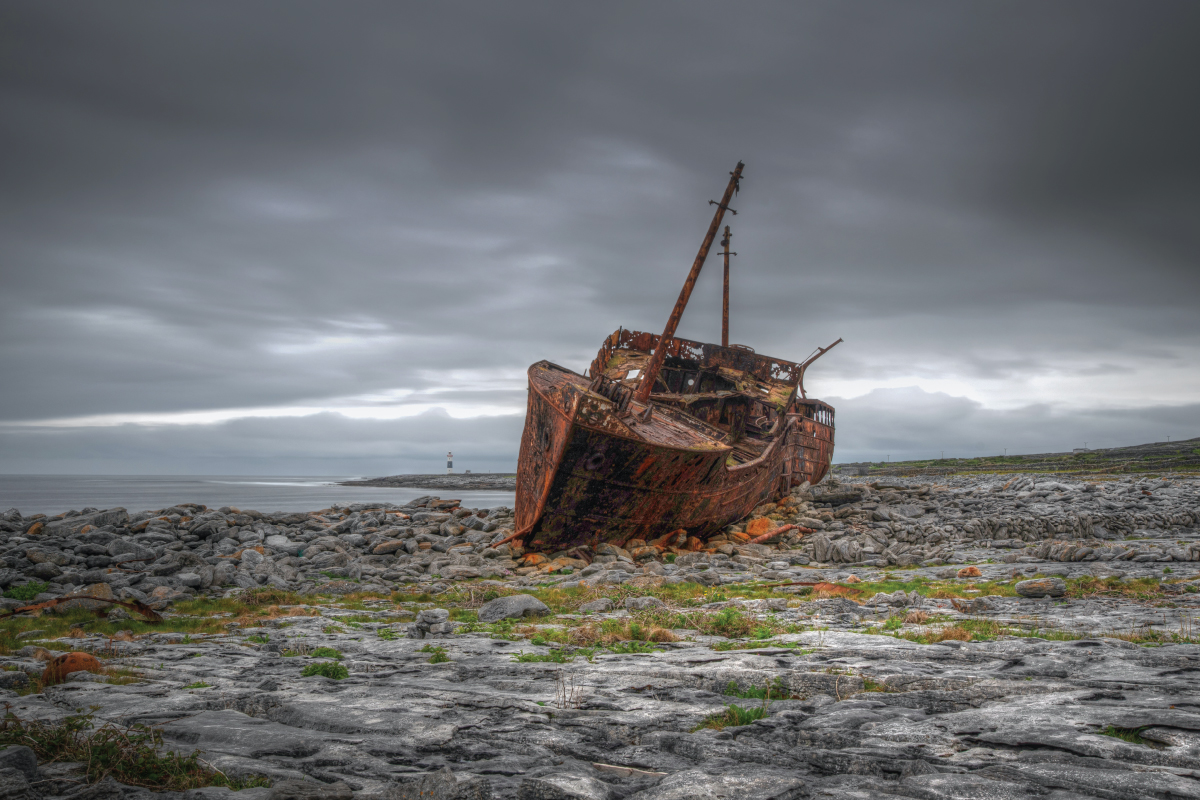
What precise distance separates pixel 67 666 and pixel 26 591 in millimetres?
6704

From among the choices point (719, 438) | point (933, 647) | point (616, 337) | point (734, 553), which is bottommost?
point (734, 553)

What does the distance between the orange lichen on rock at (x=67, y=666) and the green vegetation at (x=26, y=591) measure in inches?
228

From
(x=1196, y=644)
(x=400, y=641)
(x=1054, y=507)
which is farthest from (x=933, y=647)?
(x=1054, y=507)

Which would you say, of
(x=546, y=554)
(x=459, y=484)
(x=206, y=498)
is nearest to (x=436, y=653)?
(x=546, y=554)

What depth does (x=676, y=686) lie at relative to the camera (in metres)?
4.61

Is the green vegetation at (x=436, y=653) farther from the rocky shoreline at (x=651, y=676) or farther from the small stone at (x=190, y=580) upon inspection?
the small stone at (x=190, y=580)

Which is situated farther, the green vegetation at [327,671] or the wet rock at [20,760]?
the green vegetation at [327,671]

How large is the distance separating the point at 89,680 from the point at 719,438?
1519cm

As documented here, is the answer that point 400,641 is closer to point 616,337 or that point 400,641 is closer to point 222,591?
point 222,591

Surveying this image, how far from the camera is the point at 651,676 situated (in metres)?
4.88

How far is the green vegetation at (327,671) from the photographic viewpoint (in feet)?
16.8

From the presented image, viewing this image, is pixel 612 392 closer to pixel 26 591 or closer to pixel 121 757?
pixel 26 591

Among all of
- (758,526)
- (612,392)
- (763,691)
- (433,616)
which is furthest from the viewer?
(758,526)

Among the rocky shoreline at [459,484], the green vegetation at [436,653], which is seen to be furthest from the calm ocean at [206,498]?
the green vegetation at [436,653]
